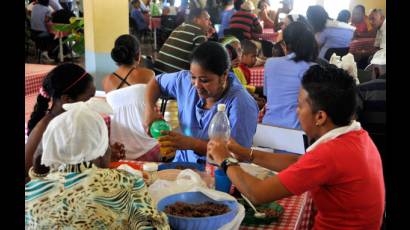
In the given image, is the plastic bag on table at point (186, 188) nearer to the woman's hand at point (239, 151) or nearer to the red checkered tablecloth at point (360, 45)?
the woman's hand at point (239, 151)

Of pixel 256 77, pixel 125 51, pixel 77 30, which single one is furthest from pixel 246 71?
pixel 77 30

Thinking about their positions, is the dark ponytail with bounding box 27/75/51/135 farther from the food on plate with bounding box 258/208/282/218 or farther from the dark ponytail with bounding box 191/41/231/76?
the food on plate with bounding box 258/208/282/218

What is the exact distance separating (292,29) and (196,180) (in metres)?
2.28

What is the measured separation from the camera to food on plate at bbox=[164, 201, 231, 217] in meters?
1.70

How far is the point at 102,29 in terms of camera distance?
6.49m

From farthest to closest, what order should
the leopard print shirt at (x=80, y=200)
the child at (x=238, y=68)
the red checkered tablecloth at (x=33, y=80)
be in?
1. the red checkered tablecloth at (x=33, y=80)
2. the child at (x=238, y=68)
3. the leopard print shirt at (x=80, y=200)

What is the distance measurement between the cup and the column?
4.86 metres

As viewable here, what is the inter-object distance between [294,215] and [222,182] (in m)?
0.35

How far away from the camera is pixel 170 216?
1673 mm

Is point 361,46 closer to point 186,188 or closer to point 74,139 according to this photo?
point 186,188

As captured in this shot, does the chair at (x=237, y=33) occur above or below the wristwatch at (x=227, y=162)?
above

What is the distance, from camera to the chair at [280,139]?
3334 mm

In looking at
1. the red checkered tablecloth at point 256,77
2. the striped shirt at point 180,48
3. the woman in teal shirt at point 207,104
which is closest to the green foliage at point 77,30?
the striped shirt at point 180,48
